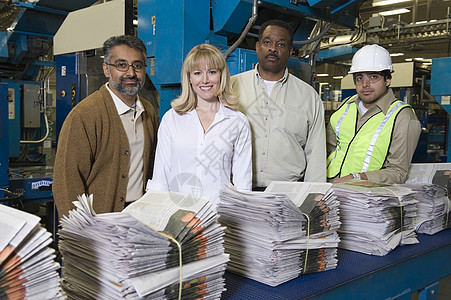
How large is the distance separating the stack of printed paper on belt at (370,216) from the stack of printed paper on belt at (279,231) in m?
0.25

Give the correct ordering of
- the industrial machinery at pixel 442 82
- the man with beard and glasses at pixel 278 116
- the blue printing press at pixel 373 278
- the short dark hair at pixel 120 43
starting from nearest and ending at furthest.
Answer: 1. the blue printing press at pixel 373 278
2. the short dark hair at pixel 120 43
3. the man with beard and glasses at pixel 278 116
4. the industrial machinery at pixel 442 82

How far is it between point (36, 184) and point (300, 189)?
353cm

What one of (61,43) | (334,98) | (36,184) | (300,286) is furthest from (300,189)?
(334,98)

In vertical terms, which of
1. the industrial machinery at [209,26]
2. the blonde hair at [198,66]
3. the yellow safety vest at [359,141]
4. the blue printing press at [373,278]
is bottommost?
the blue printing press at [373,278]

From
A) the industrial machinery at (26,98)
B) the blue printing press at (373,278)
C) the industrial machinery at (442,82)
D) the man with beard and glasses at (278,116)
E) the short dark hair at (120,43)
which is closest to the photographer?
the blue printing press at (373,278)

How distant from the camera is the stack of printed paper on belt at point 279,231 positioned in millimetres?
1397

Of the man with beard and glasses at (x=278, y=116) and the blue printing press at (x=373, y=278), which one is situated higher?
the man with beard and glasses at (x=278, y=116)

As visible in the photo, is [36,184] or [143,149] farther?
[36,184]

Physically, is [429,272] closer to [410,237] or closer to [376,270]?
[410,237]

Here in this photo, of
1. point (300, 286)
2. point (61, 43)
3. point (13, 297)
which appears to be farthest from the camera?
point (61, 43)

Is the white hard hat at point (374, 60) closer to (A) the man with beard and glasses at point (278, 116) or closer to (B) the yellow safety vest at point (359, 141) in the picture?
(B) the yellow safety vest at point (359, 141)

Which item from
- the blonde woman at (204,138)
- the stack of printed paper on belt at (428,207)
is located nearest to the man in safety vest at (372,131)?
the stack of printed paper on belt at (428,207)

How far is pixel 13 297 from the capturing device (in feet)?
2.87

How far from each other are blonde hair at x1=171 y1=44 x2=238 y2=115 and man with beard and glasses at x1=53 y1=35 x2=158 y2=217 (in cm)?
29
